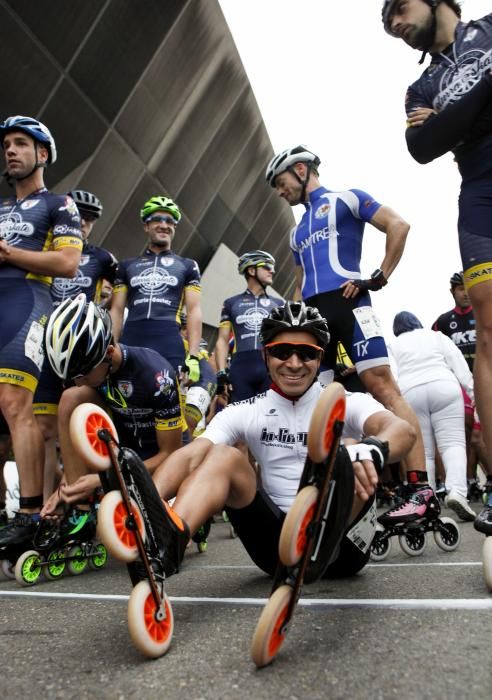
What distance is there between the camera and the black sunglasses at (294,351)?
2.22 meters

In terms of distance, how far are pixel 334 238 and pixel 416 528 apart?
190cm

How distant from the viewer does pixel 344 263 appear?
363cm

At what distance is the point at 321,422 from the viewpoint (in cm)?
125

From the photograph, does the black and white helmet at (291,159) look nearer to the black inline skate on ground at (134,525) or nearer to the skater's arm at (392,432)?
the skater's arm at (392,432)

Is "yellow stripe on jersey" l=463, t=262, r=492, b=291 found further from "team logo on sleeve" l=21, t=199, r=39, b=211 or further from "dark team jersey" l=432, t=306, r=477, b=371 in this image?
"dark team jersey" l=432, t=306, r=477, b=371

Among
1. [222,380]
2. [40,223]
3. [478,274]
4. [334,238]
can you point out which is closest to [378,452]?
[478,274]

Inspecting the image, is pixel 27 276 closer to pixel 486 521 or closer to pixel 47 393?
pixel 47 393

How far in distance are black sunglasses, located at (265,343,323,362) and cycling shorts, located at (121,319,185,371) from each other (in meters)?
2.42

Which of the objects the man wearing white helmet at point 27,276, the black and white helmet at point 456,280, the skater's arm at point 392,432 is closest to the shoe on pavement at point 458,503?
the skater's arm at point 392,432

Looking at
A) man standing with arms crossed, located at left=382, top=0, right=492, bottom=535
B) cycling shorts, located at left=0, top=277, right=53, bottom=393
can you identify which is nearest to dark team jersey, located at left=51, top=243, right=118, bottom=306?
cycling shorts, located at left=0, top=277, right=53, bottom=393

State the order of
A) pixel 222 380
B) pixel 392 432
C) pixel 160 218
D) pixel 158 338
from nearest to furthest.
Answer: pixel 392 432 → pixel 158 338 → pixel 160 218 → pixel 222 380

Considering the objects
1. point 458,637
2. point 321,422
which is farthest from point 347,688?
point 321,422

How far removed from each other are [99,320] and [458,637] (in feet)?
6.63

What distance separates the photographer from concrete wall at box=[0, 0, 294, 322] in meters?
5.95
